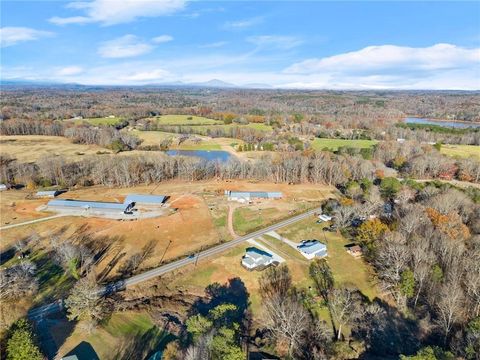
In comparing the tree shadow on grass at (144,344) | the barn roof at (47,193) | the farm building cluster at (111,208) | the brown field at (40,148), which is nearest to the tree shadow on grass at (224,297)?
the tree shadow on grass at (144,344)

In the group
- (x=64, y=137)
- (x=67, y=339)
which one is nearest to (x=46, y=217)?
(x=67, y=339)

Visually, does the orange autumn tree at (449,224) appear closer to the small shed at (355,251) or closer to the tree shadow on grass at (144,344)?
the small shed at (355,251)

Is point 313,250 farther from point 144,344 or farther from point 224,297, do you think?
point 144,344

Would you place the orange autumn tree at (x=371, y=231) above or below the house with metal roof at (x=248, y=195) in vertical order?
above

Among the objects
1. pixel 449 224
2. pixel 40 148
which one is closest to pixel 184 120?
pixel 40 148

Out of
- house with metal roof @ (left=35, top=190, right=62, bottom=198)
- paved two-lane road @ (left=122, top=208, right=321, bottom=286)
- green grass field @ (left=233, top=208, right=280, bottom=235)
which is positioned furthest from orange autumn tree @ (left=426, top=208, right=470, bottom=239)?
house with metal roof @ (left=35, top=190, right=62, bottom=198)

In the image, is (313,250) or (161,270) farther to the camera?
(313,250)
